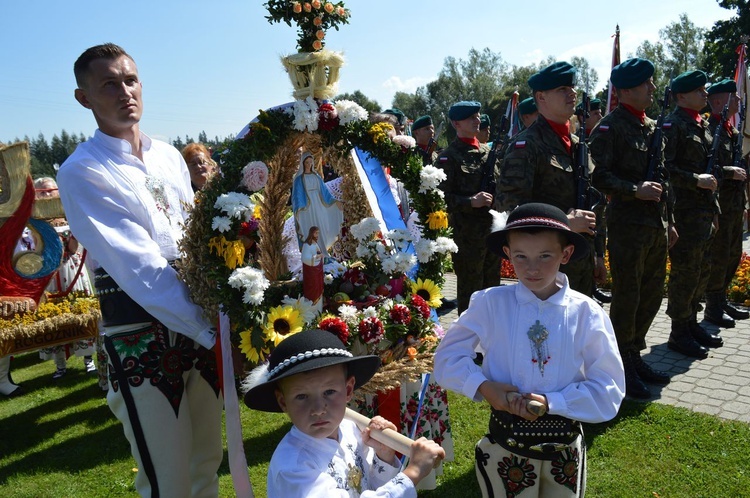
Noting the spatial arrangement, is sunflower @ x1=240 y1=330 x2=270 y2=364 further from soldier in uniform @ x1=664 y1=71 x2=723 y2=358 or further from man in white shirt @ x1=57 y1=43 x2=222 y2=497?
soldier in uniform @ x1=664 y1=71 x2=723 y2=358

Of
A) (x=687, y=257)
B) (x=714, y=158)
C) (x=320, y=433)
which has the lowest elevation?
(x=687, y=257)

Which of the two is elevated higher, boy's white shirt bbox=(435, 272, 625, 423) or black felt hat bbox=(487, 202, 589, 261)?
black felt hat bbox=(487, 202, 589, 261)

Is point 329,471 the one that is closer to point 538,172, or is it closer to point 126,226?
point 126,226

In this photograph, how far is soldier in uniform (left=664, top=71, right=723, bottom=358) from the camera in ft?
19.0

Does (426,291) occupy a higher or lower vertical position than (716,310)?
higher

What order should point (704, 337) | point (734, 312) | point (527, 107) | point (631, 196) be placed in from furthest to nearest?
point (527, 107) → point (734, 312) → point (704, 337) → point (631, 196)

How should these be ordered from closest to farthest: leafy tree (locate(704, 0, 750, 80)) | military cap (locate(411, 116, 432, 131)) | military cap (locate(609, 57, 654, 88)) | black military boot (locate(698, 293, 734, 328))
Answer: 1. military cap (locate(609, 57, 654, 88))
2. black military boot (locate(698, 293, 734, 328))
3. military cap (locate(411, 116, 432, 131))
4. leafy tree (locate(704, 0, 750, 80))

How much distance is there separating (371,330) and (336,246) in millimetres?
1098

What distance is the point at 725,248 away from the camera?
6836mm

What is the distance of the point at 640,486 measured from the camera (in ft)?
12.1

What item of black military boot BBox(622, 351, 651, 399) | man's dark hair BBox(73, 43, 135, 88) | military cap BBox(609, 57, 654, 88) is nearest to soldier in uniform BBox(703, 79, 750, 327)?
military cap BBox(609, 57, 654, 88)

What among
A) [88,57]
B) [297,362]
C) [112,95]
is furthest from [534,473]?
[88,57]

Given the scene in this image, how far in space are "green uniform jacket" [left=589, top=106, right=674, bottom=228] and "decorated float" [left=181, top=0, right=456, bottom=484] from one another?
2.11 meters

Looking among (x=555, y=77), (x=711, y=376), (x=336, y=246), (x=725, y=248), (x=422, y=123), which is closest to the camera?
(x=336, y=246)
